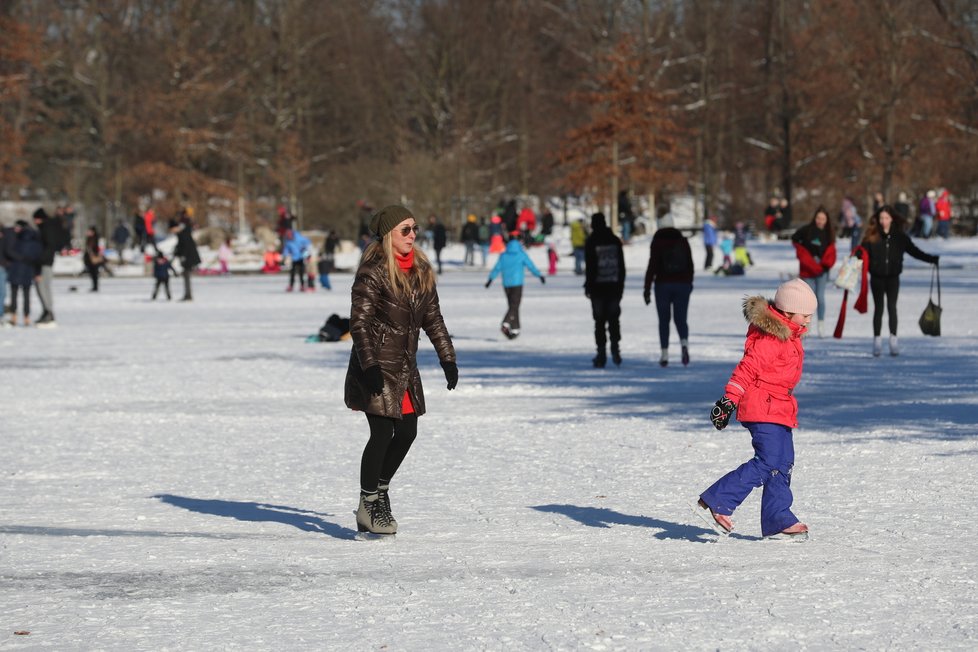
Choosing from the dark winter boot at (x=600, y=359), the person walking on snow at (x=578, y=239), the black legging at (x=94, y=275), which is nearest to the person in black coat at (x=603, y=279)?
the dark winter boot at (x=600, y=359)

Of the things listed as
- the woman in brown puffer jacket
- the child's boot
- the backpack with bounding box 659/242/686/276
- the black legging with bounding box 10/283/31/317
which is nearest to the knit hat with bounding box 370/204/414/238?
the woman in brown puffer jacket

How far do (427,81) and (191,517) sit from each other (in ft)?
194

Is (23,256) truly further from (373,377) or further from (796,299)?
(796,299)

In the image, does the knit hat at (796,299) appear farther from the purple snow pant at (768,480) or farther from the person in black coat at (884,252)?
the person in black coat at (884,252)

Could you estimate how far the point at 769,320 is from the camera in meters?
6.73

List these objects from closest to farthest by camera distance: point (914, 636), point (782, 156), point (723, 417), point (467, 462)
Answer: point (914, 636)
point (723, 417)
point (467, 462)
point (782, 156)

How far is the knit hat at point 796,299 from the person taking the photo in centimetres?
668

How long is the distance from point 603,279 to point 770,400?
9.01 m

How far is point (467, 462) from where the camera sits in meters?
9.50

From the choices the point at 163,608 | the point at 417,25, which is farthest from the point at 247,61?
the point at 163,608

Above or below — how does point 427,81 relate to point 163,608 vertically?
above

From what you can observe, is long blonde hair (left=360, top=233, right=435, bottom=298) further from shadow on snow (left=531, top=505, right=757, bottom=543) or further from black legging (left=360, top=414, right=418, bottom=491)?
shadow on snow (left=531, top=505, right=757, bottom=543)

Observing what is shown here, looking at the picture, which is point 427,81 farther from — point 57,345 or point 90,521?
point 90,521

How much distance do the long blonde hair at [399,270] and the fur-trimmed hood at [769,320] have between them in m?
1.34
